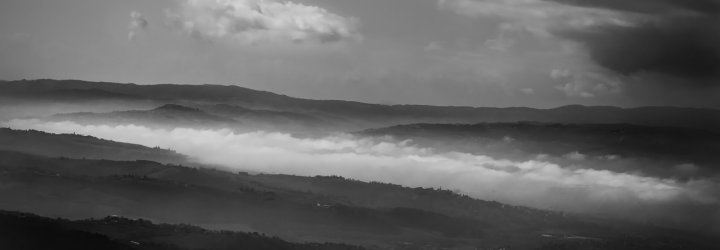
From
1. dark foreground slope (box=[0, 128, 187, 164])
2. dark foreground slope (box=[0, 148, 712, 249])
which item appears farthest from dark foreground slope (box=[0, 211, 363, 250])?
dark foreground slope (box=[0, 128, 187, 164])

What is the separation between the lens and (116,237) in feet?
275

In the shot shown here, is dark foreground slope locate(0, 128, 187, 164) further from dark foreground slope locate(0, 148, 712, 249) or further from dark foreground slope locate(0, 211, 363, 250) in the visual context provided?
dark foreground slope locate(0, 211, 363, 250)

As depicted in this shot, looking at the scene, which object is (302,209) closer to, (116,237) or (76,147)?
(116,237)

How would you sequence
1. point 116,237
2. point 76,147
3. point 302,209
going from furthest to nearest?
point 76,147 → point 302,209 → point 116,237

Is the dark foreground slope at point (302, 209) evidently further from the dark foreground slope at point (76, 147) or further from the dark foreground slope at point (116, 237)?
the dark foreground slope at point (76, 147)

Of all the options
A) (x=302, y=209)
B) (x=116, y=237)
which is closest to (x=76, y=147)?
(x=302, y=209)

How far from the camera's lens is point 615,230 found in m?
119

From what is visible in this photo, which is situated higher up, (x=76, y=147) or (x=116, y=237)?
(x=76, y=147)

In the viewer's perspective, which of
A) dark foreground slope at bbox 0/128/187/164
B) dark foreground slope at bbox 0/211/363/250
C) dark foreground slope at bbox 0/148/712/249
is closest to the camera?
dark foreground slope at bbox 0/211/363/250

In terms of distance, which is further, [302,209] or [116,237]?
[302,209]

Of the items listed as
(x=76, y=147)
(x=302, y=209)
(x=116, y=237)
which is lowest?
(x=116, y=237)

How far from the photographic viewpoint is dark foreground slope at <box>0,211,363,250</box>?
2992 inches

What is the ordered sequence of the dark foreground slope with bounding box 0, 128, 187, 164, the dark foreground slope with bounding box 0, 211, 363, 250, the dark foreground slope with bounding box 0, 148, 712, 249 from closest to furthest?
the dark foreground slope with bounding box 0, 211, 363, 250 < the dark foreground slope with bounding box 0, 148, 712, 249 < the dark foreground slope with bounding box 0, 128, 187, 164

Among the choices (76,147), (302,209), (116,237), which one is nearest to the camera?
(116,237)
